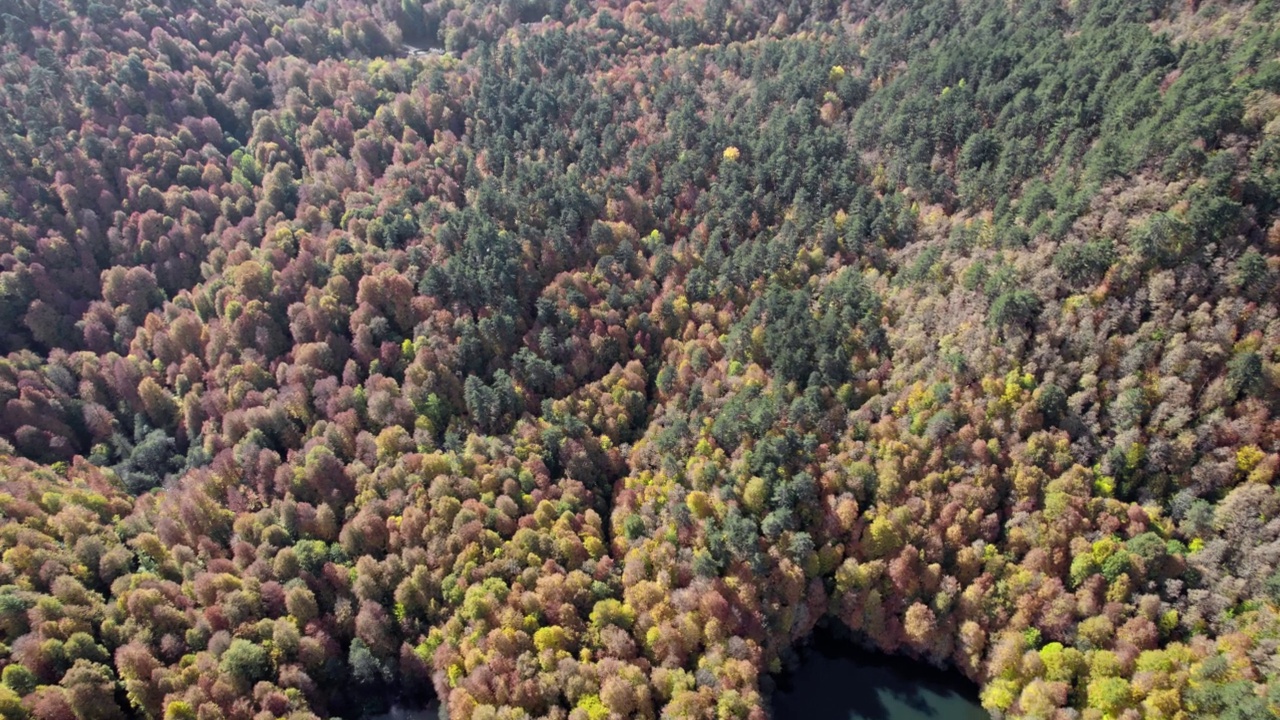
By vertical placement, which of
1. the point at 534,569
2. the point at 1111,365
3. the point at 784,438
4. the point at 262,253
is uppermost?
the point at 262,253

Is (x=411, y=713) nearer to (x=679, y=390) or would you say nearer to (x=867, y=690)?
(x=679, y=390)

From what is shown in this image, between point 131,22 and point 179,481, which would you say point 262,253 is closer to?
point 179,481

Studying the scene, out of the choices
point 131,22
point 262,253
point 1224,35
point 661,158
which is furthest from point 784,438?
point 131,22

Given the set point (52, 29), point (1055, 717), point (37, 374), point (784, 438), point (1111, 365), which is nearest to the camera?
point (1055, 717)

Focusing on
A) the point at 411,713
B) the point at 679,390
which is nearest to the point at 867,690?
the point at 679,390

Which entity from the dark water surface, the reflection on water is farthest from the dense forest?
the dark water surface

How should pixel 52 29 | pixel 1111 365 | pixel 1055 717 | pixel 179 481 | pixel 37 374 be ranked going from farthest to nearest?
pixel 52 29 → pixel 37 374 → pixel 179 481 → pixel 1111 365 → pixel 1055 717

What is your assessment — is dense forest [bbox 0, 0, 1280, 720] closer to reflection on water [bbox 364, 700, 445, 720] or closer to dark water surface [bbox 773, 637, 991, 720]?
reflection on water [bbox 364, 700, 445, 720]
